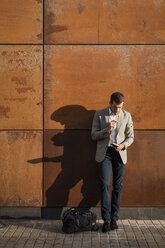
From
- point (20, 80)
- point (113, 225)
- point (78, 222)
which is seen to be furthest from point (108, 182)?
point (20, 80)

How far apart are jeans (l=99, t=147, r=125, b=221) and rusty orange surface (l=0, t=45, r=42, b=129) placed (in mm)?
1384

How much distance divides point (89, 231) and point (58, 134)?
1.72 metres

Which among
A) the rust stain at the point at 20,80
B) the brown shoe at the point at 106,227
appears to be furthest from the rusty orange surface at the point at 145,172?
the rust stain at the point at 20,80

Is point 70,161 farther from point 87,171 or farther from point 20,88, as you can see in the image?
point 20,88

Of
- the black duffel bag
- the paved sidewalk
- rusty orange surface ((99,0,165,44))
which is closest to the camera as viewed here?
the paved sidewalk

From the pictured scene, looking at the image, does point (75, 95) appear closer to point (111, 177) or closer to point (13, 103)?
point (13, 103)

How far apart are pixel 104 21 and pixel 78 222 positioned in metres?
3.44


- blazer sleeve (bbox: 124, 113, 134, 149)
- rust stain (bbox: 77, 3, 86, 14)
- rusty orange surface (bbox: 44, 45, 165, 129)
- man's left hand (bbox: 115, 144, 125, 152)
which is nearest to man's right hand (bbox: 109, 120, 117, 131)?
man's left hand (bbox: 115, 144, 125, 152)

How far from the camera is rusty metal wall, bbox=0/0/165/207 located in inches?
213

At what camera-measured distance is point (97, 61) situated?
541 centimetres

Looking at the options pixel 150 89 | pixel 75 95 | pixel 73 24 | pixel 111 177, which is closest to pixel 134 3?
pixel 73 24

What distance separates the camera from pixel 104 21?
17.7 ft

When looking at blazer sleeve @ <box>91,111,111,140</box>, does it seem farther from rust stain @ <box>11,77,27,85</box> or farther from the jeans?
rust stain @ <box>11,77,27,85</box>

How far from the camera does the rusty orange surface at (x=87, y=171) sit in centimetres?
542
